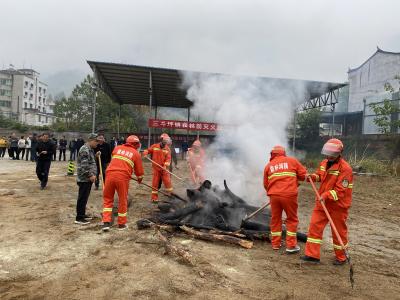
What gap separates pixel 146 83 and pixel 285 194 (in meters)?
16.2

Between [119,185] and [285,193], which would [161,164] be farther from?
[285,193]

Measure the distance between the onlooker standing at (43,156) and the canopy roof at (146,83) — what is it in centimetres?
627

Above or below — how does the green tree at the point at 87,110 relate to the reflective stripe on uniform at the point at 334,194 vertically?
above

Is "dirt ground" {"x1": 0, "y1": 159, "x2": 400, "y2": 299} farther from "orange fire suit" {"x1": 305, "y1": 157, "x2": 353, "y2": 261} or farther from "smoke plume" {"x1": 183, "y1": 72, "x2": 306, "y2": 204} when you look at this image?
"smoke plume" {"x1": 183, "y1": 72, "x2": 306, "y2": 204}

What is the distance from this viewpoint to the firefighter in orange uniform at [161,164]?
30.3 feet

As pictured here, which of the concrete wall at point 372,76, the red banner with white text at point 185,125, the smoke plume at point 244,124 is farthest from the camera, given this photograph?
the concrete wall at point 372,76

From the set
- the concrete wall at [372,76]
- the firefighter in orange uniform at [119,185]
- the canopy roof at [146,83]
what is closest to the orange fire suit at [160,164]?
the firefighter in orange uniform at [119,185]

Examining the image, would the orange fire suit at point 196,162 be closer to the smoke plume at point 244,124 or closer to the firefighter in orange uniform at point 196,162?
the firefighter in orange uniform at point 196,162

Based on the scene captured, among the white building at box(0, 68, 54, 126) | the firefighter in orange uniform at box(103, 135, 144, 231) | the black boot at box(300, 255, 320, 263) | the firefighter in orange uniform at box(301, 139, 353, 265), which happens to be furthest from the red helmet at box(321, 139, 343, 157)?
the white building at box(0, 68, 54, 126)

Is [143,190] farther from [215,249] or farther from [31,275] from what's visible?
[31,275]

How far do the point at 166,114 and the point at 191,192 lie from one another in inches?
1167

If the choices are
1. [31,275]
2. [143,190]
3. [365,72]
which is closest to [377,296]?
[31,275]

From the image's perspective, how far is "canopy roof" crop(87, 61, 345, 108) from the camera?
1714 centimetres

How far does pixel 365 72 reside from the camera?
33.3m
